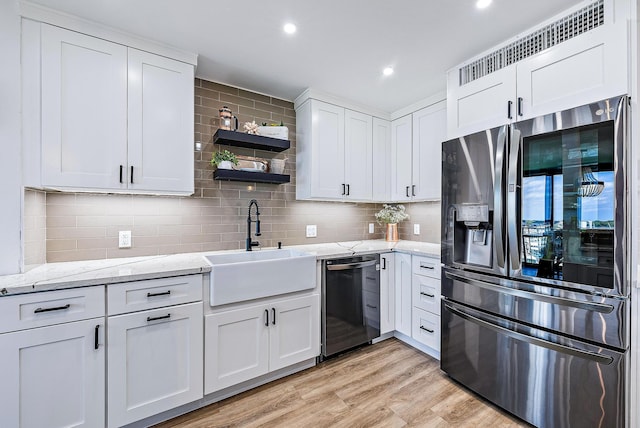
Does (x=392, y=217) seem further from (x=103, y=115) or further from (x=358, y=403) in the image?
(x=103, y=115)

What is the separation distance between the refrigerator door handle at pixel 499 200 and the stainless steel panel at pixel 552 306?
0.17 meters

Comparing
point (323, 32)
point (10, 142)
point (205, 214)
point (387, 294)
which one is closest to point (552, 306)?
point (387, 294)

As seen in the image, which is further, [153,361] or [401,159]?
[401,159]

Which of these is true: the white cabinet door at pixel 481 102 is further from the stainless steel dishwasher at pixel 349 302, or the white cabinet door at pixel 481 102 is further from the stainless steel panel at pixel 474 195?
the stainless steel dishwasher at pixel 349 302

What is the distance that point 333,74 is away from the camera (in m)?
2.38

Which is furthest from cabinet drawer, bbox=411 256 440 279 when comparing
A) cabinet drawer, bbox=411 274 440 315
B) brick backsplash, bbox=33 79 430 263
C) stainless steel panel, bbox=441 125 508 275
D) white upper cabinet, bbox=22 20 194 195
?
white upper cabinet, bbox=22 20 194 195

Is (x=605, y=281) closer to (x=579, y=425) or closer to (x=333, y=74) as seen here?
(x=579, y=425)

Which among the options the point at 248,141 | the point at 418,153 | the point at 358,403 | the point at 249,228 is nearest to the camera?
the point at 358,403

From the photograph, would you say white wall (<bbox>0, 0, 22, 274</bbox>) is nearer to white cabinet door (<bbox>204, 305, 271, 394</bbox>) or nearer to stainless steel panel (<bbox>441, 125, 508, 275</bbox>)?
white cabinet door (<bbox>204, 305, 271, 394</bbox>)

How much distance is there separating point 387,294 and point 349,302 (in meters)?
0.48

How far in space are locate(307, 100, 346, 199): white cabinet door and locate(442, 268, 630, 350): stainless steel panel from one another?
137 cm

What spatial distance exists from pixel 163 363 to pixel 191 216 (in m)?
1.14

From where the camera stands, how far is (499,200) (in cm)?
176

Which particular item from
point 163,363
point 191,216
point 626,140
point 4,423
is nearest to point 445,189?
point 626,140
